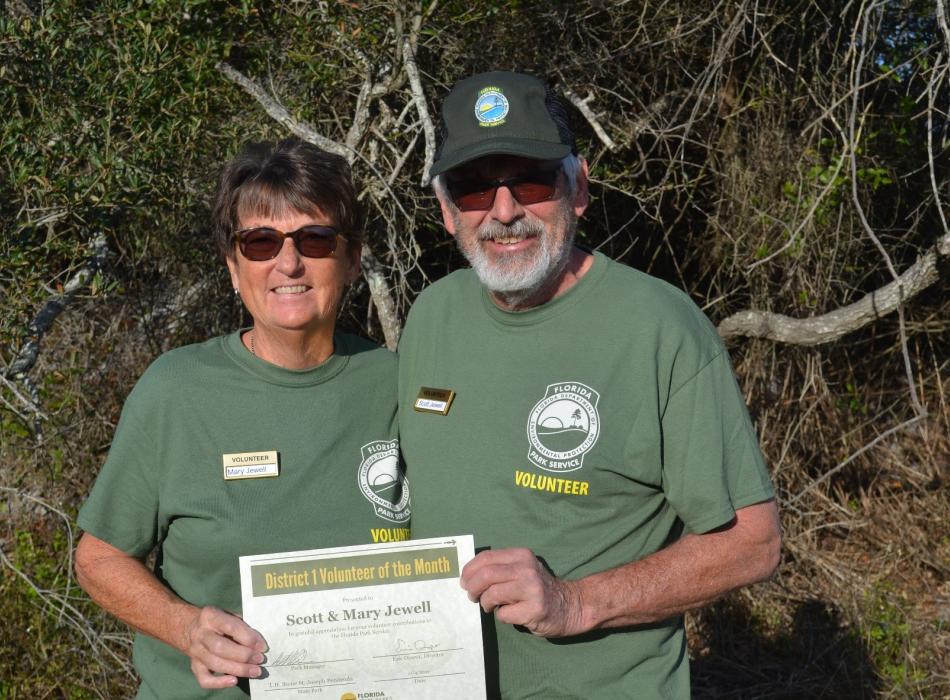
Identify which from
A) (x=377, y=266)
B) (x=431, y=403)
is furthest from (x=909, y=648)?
(x=431, y=403)

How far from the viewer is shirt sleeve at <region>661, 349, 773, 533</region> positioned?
2232mm

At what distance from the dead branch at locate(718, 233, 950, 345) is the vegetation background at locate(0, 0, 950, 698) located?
2 cm

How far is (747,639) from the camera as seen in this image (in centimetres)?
543

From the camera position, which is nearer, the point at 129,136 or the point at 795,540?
the point at 129,136

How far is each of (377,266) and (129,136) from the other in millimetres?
1302

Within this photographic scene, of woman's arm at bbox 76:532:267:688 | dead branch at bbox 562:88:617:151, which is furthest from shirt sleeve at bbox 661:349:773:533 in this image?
dead branch at bbox 562:88:617:151

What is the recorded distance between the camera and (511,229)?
2.52 m

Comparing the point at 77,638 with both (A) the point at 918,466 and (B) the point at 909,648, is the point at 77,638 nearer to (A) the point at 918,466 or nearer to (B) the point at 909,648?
(B) the point at 909,648

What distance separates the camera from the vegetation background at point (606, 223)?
14.1ft

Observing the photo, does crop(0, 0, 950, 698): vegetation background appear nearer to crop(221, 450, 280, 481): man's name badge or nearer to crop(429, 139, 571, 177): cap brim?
crop(429, 139, 571, 177): cap brim

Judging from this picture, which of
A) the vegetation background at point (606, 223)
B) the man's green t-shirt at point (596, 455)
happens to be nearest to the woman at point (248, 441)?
the man's green t-shirt at point (596, 455)

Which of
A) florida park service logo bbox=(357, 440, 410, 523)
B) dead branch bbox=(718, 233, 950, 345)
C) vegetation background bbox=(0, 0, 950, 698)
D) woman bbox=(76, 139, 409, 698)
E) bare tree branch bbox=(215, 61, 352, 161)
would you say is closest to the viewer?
woman bbox=(76, 139, 409, 698)

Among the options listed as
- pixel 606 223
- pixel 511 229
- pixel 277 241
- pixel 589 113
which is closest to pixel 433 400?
pixel 511 229
